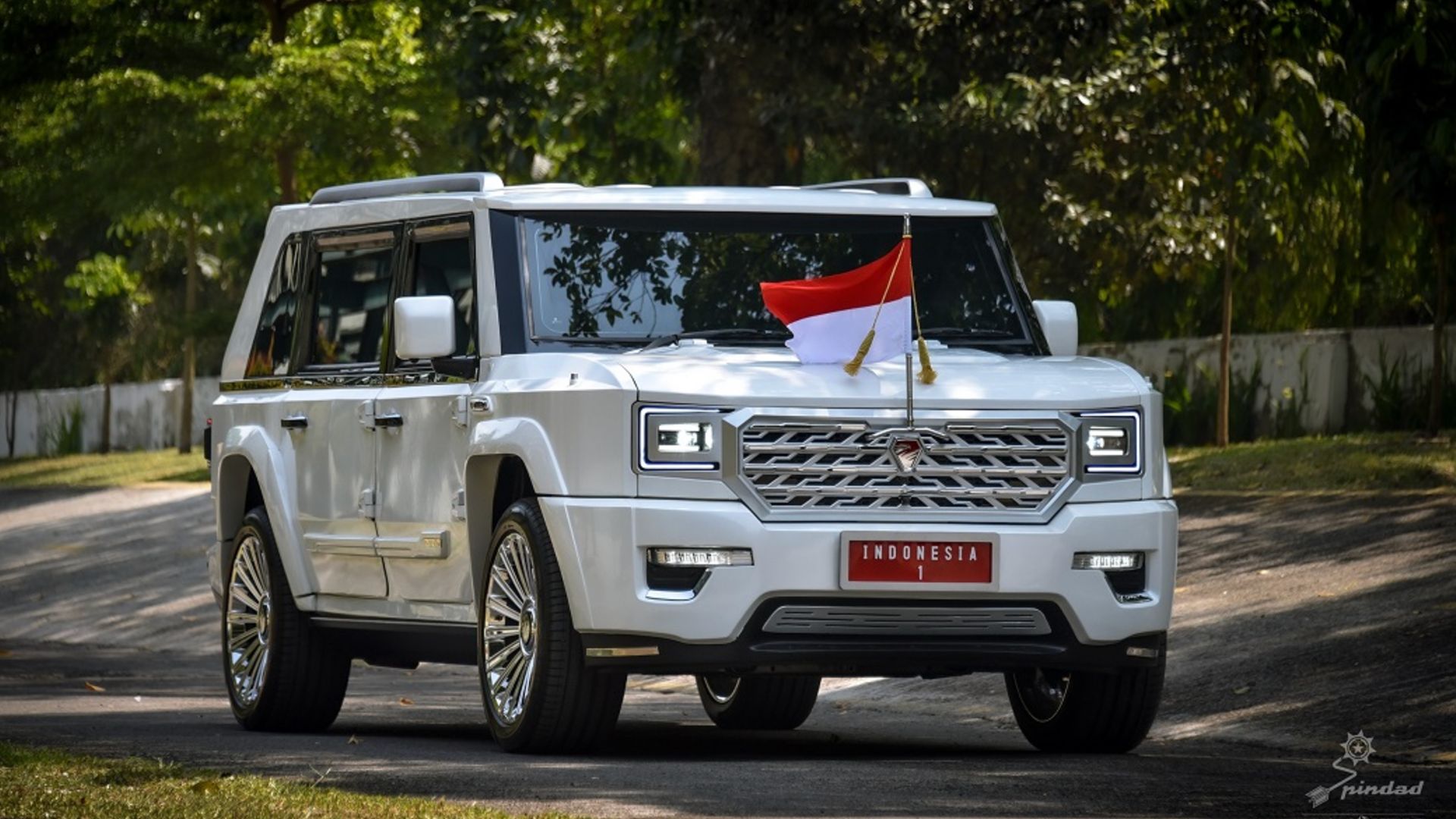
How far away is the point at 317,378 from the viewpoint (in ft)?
38.2

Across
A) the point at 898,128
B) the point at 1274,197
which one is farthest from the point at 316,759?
the point at 1274,197

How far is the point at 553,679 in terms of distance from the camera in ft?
30.3

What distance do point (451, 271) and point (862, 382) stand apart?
2087 millimetres

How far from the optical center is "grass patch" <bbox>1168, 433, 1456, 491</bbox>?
61.2 feet

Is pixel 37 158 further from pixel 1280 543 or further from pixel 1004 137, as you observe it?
pixel 1280 543

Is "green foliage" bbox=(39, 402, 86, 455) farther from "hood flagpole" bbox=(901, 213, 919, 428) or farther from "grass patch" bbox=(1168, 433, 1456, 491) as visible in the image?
"hood flagpole" bbox=(901, 213, 919, 428)

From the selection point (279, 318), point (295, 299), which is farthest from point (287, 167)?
point (295, 299)

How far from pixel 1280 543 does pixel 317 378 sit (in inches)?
278

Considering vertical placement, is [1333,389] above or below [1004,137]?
below

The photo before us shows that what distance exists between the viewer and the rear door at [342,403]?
11.1 m

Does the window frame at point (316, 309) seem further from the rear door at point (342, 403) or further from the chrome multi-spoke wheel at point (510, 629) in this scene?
the chrome multi-spoke wheel at point (510, 629)

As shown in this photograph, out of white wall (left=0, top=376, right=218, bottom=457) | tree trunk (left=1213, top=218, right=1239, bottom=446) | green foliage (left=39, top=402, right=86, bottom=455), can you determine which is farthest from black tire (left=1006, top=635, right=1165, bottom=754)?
green foliage (left=39, top=402, right=86, bottom=455)

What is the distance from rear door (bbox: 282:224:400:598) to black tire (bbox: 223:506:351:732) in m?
0.29

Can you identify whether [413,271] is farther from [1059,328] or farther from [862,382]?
[1059,328]
